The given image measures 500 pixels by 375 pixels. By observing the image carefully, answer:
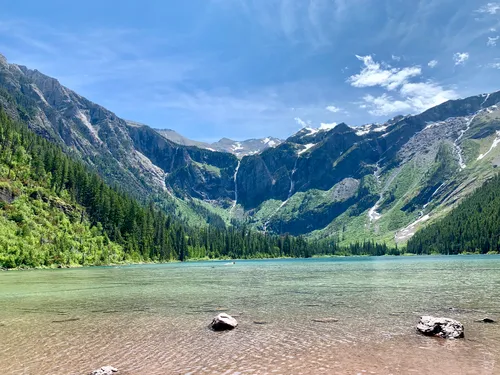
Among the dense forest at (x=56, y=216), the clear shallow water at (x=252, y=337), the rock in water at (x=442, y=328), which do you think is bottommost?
the clear shallow water at (x=252, y=337)

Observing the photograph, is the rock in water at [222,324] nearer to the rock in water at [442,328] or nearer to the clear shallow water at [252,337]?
the clear shallow water at [252,337]

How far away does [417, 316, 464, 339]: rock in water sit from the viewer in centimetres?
2438

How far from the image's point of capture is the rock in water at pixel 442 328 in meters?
24.4

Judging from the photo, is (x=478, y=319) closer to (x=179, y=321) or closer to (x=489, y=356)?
(x=489, y=356)

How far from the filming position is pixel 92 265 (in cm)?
14775

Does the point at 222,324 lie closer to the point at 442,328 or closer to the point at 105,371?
the point at 105,371

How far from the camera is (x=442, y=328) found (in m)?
24.8

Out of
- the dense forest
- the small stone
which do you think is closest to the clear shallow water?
the small stone

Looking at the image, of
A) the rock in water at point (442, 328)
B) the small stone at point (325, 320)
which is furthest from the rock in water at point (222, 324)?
the rock in water at point (442, 328)

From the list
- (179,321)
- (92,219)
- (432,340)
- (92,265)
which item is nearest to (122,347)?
(179,321)

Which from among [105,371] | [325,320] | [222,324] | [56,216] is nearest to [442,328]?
[325,320]

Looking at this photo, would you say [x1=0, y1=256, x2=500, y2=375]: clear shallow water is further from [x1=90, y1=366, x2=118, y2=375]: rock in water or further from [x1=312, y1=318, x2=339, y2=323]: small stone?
[x1=90, y1=366, x2=118, y2=375]: rock in water

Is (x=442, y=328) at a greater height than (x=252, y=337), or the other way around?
(x=442, y=328)

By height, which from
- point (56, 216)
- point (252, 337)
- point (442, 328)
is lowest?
point (252, 337)
